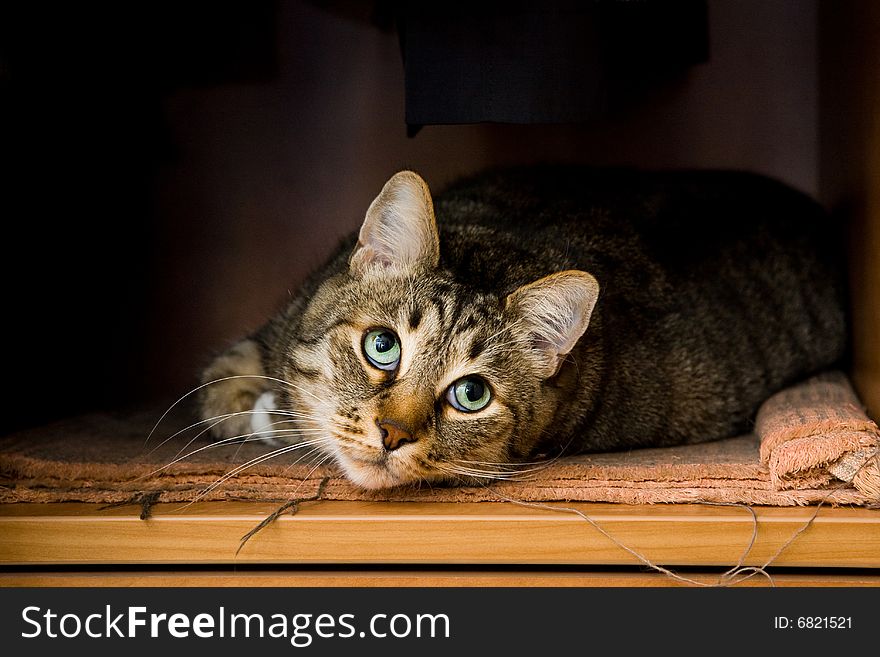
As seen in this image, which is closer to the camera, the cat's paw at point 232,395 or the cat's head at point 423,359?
the cat's head at point 423,359

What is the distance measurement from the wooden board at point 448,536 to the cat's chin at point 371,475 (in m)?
0.03

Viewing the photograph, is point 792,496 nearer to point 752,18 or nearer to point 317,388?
point 317,388

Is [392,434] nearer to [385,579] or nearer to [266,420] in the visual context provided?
[385,579]

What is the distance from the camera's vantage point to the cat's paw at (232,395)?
4.32 feet

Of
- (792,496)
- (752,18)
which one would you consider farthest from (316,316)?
(752,18)

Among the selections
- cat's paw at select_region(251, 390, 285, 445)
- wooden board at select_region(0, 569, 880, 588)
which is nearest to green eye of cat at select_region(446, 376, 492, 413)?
wooden board at select_region(0, 569, 880, 588)

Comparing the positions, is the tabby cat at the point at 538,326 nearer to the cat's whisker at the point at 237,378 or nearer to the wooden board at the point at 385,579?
the cat's whisker at the point at 237,378

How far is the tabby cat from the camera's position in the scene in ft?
3.49

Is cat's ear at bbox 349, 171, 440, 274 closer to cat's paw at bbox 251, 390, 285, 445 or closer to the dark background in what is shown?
cat's paw at bbox 251, 390, 285, 445

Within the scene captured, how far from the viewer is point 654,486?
3.41 feet

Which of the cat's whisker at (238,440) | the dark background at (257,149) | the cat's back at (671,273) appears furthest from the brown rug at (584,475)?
the dark background at (257,149)

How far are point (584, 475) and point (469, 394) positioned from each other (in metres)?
0.18
